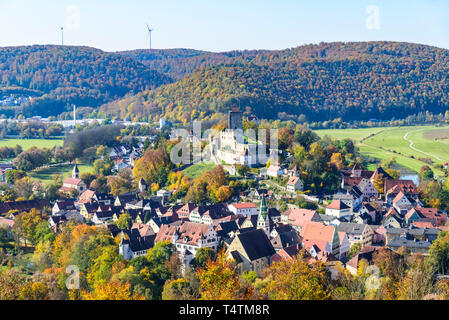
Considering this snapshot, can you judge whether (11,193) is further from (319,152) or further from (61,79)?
(61,79)

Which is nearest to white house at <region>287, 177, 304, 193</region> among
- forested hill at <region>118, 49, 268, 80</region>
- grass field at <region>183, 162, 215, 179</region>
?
grass field at <region>183, 162, 215, 179</region>

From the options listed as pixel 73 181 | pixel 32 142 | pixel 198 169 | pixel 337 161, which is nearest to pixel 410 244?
pixel 337 161

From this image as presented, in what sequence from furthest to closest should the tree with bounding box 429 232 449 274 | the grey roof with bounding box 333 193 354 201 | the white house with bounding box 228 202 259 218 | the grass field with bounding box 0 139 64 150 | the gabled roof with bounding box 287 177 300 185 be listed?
the grass field with bounding box 0 139 64 150 → the gabled roof with bounding box 287 177 300 185 → the grey roof with bounding box 333 193 354 201 → the white house with bounding box 228 202 259 218 → the tree with bounding box 429 232 449 274

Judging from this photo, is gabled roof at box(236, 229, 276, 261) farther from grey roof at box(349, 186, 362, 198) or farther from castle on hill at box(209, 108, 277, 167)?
castle on hill at box(209, 108, 277, 167)

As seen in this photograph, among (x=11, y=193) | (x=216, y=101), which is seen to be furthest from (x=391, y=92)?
(x=11, y=193)

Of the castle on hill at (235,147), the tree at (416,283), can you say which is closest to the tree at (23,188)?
the castle on hill at (235,147)
